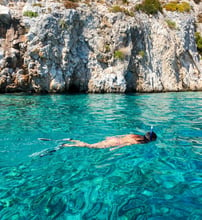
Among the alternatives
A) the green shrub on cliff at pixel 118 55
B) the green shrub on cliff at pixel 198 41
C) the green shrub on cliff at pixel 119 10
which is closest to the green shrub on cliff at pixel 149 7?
the green shrub on cliff at pixel 119 10

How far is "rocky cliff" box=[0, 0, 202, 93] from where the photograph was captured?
70.8 ft

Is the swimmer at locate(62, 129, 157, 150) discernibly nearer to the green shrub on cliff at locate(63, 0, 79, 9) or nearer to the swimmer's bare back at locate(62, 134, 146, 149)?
the swimmer's bare back at locate(62, 134, 146, 149)

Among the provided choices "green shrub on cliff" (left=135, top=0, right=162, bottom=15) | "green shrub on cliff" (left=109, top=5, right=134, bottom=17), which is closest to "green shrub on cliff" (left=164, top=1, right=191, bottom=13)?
"green shrub on cliff" (left=135, top=0, right=162, bottom=15)

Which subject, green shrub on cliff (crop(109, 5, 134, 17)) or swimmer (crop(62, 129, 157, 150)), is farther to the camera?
green shrub on cliff (crop(109, 5, 134, 17))

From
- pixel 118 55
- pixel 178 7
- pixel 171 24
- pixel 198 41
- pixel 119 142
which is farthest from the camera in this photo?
pixel 198 41

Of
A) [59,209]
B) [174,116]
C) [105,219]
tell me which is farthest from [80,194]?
[174,116]

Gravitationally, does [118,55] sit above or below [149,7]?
below

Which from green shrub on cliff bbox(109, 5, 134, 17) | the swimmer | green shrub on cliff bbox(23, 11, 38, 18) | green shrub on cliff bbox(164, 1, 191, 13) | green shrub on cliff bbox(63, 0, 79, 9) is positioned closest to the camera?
the swimmer

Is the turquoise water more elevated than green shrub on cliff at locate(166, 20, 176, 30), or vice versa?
green shrub on cliff at locate(166, 20, 176, 30)

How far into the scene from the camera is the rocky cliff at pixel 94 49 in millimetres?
21594

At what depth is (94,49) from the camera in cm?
2433

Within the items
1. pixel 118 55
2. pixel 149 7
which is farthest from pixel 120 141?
pixel 149 7

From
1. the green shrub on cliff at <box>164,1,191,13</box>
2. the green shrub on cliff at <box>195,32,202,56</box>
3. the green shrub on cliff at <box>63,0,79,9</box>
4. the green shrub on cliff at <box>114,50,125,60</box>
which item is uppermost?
the green shrub on cliff at <box>164,1,191,13</box>

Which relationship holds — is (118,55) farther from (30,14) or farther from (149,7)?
(30,14)
